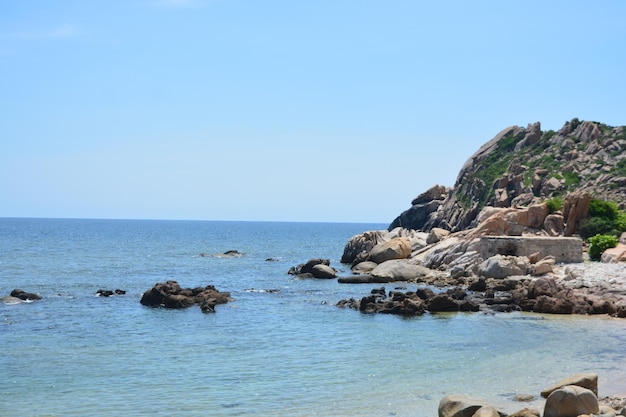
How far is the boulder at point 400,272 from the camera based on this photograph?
5647cm

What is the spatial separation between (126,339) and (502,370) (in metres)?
16.5

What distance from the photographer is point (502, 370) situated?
2530 cm

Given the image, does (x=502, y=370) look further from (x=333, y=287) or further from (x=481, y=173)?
(x=481, y=173)

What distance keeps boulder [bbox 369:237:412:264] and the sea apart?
18.2m

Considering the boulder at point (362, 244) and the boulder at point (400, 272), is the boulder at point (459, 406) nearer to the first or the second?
the boulder at point (400, 272)

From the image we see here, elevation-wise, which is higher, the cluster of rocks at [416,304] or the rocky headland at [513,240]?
the rocky headland at [513,240]

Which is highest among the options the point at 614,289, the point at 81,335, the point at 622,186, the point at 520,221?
the point at 622,186

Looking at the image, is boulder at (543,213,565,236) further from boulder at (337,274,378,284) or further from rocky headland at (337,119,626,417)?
boulder at (337,274,378,284)

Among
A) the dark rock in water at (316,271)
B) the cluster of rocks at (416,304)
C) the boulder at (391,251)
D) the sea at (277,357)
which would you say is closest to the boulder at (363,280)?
the dark rock in water at (316,271)

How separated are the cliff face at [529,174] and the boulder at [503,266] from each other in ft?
94.6

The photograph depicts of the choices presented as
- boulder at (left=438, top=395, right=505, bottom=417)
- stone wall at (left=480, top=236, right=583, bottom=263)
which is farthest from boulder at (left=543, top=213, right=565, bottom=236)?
boulder at (left=438, top=395, right=505, bottom=417)

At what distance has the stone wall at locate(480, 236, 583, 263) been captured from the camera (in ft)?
173

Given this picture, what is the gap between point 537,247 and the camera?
176 ft

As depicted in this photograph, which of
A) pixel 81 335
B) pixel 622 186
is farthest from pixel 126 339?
pixel 622 186
